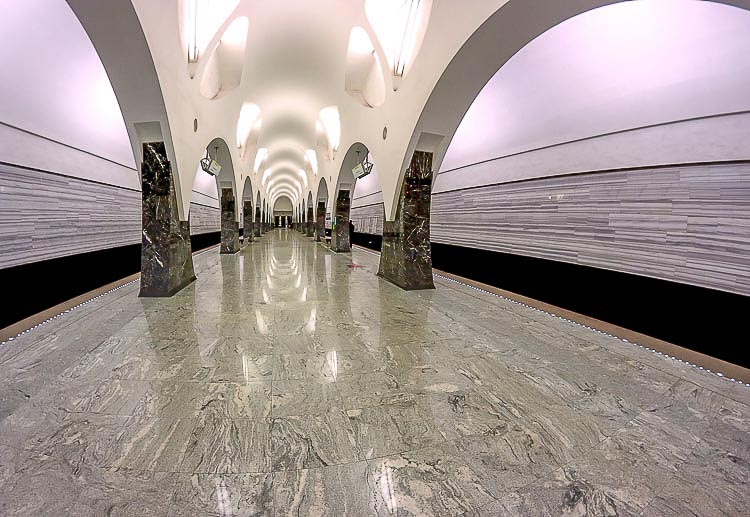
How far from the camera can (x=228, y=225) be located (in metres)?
12.4

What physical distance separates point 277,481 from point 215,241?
57.2 ft

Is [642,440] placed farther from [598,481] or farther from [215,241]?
[215,241]

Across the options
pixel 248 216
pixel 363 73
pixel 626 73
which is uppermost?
pixel 363 73

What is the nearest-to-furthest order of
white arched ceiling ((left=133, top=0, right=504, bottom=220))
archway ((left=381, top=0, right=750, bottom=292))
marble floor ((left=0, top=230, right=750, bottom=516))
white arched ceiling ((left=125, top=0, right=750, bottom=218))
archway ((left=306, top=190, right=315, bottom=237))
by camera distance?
marble floor ((left=0, top=230, right=750, bottom=516)), archway ((left=381, top=0, right=750, bottom=292)), white arched ceiling ((left=125, top=0, right=750, bottom=218)), white arched ceiling ((left=133, top=0, right=504, bottom=220)), archway ((left=306, top=190, right=315, bottom=237))

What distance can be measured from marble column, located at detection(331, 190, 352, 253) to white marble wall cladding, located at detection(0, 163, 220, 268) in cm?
686

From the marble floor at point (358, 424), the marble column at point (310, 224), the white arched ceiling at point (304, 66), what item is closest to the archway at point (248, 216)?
the marble column at point (310, 224)

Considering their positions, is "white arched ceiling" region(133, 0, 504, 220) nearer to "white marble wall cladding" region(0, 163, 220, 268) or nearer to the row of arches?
Answer: the row of arches

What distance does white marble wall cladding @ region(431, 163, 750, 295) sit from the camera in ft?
10.1

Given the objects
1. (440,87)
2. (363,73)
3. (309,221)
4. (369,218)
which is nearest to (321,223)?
(369,218)

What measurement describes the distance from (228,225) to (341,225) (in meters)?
4.30

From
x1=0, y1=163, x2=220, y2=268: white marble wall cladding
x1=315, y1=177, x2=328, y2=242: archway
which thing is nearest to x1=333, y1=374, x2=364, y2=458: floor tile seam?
x1=0, y1=163, x2=220, y2=268: white marble wall cladding

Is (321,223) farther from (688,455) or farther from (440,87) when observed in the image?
(688,455)

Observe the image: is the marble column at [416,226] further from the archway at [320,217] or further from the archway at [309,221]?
the archway at [309,221]

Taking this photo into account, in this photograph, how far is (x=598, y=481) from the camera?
1.51 m
